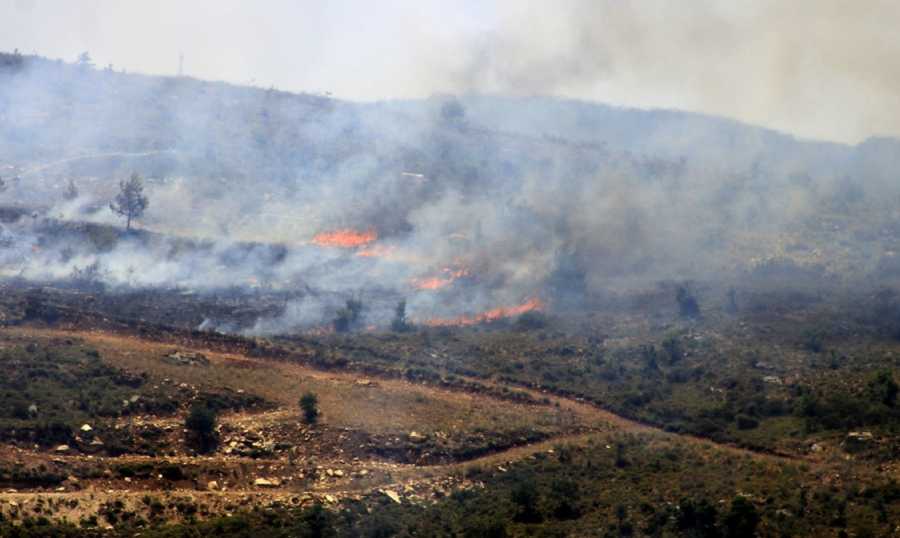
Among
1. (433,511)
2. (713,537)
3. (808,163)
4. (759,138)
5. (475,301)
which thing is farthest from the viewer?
(759,138)

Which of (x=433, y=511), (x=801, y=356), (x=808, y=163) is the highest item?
(x=808, y=163)

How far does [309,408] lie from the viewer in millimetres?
45094

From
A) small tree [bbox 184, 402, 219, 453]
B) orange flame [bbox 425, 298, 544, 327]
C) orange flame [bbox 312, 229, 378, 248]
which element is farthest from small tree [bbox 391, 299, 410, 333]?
small tree [bbox 184, 402, 219, 453]

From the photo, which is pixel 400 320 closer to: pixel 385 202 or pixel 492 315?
pixel 492 315

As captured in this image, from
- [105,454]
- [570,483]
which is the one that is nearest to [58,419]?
[105,454]

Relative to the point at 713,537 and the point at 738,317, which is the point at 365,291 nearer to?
the point at 738,317

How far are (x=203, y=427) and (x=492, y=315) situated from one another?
33.0m

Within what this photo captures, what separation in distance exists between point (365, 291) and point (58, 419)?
35275mm

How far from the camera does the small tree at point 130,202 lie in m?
80.1

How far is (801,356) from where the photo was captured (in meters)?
60.2

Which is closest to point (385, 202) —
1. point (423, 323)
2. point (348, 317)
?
point (423, 323)

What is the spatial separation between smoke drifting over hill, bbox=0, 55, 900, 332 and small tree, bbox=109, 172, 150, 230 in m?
1.78

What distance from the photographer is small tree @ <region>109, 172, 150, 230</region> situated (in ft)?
263

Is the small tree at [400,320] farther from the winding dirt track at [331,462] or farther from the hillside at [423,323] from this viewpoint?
the winding dirt track at [331,462]
